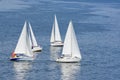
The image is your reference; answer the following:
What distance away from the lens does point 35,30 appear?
7239 inches

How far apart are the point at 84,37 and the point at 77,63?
128 feet

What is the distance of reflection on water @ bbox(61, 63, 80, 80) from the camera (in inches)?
4648

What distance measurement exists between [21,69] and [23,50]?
10.9 meters

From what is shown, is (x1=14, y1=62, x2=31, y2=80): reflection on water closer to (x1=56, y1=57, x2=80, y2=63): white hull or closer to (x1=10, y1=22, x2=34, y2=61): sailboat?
(x1=10, y1=22, x2=34, y2=61): sailboat

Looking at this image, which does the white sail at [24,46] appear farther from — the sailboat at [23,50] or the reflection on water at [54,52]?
the reflection on water at [54,52]

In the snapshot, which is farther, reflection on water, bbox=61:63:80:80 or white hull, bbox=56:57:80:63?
white hull, bbox=56:57:80:63

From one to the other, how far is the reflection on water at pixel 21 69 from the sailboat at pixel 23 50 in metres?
2.86

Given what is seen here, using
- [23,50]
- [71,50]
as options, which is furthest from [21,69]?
[71,50]

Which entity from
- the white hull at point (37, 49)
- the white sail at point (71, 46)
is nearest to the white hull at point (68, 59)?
the white sail at point (71, 46)

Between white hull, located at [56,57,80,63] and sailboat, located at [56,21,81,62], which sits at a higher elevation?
sailboat, located at [56,21,81,62]

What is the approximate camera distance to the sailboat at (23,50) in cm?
13325

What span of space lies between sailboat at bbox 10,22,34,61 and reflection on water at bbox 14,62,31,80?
9.38 ft

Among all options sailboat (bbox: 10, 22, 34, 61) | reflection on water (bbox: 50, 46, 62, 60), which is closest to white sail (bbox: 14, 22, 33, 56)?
sailboat (bbox: 10, 22, 34, 61)

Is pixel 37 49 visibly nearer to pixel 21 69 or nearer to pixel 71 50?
pixel 71 50
